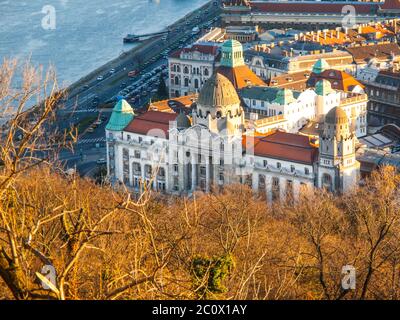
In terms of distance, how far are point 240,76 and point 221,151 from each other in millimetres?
10244

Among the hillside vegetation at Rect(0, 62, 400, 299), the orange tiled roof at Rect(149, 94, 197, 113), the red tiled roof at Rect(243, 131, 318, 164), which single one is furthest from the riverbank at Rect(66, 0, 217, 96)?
the hillside vegetation at Rect(0, 62, 400, 299)

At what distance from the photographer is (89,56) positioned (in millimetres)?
72812

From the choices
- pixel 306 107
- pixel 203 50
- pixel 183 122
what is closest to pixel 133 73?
pixel 203 50

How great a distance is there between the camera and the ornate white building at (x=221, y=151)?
124 ft

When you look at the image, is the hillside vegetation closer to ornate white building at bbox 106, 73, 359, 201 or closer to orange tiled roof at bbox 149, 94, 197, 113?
ornate white building at bbox 106, 73, 359, 201

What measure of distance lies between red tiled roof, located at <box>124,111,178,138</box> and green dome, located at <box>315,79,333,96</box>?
692 centimetres

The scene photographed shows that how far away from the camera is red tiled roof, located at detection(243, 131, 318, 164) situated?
126 ft

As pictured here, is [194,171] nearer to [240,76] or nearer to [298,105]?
[298,105]

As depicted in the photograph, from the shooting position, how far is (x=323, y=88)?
1813 inches

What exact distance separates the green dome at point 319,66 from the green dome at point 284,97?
599cm
